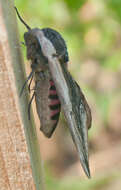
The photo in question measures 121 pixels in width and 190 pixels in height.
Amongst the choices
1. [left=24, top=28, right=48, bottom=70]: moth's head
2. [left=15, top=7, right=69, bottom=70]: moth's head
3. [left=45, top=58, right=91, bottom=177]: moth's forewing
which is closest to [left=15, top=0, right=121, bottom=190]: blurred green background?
[left=15, top=7, right=69, bottom=70]: moth's head

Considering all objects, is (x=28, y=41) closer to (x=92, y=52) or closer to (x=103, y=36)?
(x=103, y=36)

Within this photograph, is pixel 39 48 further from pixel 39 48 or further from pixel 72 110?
pixel 72 110

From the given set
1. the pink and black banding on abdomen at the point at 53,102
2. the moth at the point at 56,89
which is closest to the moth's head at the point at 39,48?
the moth at the point at 56,89

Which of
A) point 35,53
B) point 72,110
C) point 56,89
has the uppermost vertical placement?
point 35,53

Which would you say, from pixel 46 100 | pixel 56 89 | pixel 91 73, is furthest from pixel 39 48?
pixel 91 73

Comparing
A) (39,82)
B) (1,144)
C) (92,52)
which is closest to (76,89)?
(39,82)

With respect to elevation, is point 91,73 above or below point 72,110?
above
